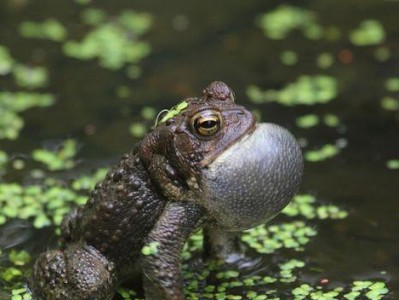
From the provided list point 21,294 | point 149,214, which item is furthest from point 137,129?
point 149,214

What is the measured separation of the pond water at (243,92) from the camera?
5730mm

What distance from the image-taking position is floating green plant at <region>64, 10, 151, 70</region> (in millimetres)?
8922

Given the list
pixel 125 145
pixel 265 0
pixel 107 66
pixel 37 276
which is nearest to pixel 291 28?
pixel 265 0

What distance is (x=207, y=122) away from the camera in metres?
4.39

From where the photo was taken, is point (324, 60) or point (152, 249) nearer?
point (152, 249)

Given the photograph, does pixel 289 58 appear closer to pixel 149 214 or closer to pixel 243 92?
pixel 243 92

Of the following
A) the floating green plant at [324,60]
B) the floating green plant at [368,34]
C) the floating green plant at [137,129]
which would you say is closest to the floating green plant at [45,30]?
the floating green plant at [137,129]

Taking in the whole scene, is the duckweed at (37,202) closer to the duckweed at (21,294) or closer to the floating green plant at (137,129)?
the duckweed at (21,294)

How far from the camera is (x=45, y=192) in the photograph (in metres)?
6.38

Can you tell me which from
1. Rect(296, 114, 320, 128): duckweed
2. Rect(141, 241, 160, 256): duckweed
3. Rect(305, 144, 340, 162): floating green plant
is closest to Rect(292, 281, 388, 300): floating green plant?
Rect(141, 241, 160, 256): duckweed

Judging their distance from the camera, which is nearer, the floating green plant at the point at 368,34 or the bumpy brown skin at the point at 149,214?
the bumpy brown skin at the point at 149,214

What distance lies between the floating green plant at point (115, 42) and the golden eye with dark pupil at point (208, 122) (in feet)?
14.6

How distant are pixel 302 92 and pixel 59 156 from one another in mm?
2697

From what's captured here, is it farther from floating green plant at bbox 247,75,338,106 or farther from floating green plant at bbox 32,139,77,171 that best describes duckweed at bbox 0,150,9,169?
floating green plant at bbox 247,75,338,106
